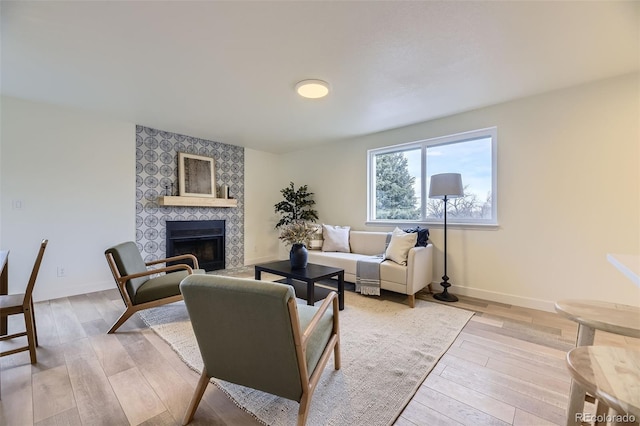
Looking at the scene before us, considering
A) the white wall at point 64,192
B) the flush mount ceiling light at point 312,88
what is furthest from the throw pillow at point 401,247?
the white wall at point 64,192

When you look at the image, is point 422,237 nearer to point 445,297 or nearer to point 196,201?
point 445,297

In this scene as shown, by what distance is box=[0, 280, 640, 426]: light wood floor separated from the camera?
4.69 feet

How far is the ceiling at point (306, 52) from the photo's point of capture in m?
1.75

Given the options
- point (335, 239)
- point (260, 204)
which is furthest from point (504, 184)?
point (260, 204)

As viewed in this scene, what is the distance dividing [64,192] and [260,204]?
307cm

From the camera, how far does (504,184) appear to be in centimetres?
319

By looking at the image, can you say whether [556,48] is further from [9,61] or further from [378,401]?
[9,61]

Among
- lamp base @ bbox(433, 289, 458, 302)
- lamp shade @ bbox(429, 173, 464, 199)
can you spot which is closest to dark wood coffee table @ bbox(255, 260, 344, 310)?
lamp base @ bbox(433, 289, 458, 302)

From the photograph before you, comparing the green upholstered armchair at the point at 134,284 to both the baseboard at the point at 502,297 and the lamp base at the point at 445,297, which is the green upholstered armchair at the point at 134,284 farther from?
the baseboard at the point at 502,297

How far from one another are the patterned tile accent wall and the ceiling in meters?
0.80

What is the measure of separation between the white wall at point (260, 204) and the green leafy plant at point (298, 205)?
42 cm

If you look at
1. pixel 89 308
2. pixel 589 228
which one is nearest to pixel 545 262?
pixel 589 228

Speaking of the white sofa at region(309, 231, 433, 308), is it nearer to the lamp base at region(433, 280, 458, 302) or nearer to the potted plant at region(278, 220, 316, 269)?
the lamp base at region(433, 280, 458, 302)

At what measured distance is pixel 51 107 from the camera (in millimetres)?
3312
